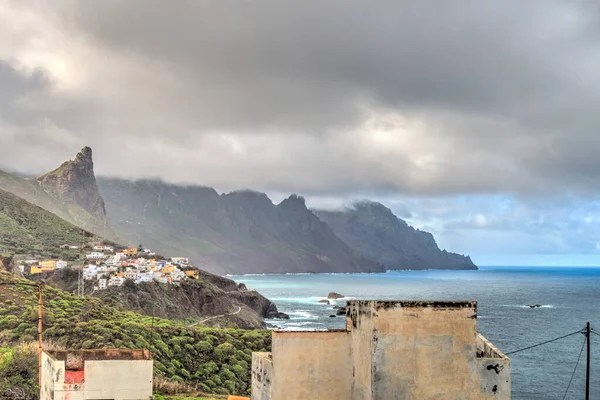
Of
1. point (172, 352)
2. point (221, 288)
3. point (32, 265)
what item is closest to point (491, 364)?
point (172, 352)

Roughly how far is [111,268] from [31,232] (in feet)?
62.0

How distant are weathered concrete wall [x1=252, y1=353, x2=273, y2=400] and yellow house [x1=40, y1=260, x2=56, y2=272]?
63.0m

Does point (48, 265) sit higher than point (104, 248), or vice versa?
point (104, 248)

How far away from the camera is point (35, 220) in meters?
102

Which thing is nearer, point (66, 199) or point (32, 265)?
point (32, 265)

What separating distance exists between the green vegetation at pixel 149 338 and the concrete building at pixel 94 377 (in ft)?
62.6

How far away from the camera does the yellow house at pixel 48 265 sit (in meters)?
77.9

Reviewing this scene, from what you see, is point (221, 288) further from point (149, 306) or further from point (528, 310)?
point (528, 310)

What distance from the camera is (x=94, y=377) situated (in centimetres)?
2225

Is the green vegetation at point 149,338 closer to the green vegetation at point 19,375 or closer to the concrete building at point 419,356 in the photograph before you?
the green vegetation at point 19,375

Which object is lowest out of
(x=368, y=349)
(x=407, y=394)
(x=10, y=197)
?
(x=407, y=394)

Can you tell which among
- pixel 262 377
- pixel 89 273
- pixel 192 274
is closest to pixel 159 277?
pixel 89 273

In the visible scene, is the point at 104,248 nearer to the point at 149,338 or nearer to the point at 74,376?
the point at 149,338

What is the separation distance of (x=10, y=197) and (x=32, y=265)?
30320mm
